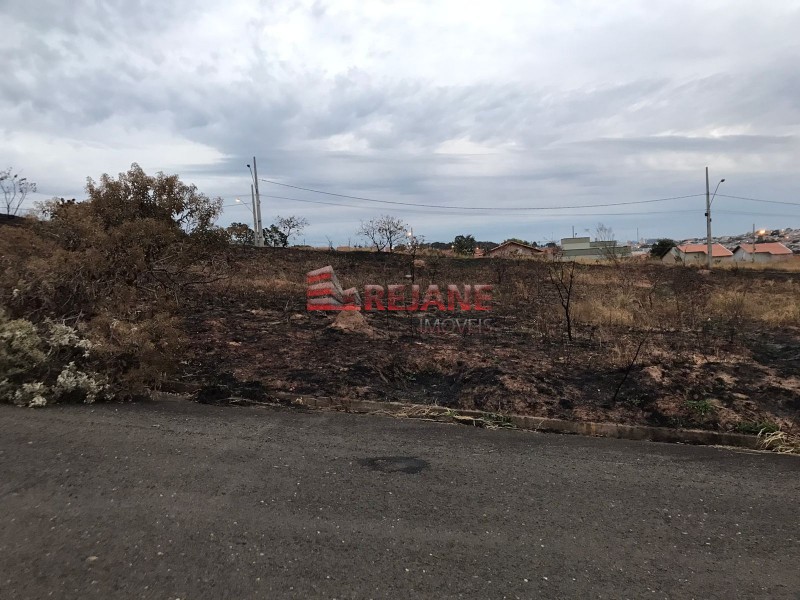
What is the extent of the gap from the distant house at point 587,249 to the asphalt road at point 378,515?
17415mm

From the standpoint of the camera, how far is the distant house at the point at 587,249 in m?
Result: 22.8

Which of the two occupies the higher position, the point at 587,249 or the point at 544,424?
the point at 587,249

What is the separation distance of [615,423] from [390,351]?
4.43 m

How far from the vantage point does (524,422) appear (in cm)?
620

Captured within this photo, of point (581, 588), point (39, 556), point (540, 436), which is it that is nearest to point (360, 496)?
point (581, 588)

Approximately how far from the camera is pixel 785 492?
4.33 metres

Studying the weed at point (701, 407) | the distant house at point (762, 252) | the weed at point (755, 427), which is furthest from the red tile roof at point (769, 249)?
the weed at point (755, 427)

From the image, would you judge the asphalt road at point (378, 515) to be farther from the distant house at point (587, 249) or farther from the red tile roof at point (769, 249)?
the red tile roof at point (769, 249)

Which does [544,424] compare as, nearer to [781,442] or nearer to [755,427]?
[755,427]

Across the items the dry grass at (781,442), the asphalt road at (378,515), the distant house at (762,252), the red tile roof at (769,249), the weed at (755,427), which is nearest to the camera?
the asphalt road at (378,515)

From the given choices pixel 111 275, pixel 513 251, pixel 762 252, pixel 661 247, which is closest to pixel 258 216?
pixel 513 251

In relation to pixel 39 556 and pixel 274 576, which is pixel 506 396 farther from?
pixel 39 556

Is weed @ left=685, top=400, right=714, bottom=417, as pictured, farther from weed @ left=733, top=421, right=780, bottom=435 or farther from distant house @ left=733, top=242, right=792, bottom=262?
distant house @ left=733, top=242, right=792, bottom=262

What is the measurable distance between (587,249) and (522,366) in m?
31.9
